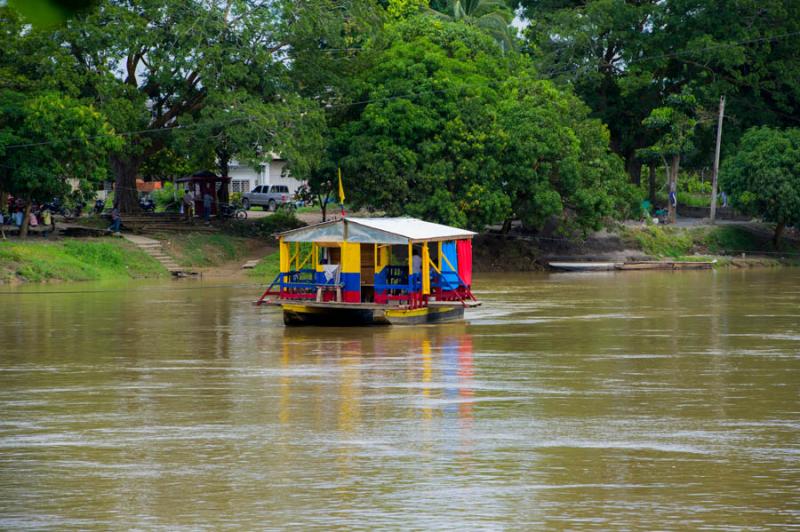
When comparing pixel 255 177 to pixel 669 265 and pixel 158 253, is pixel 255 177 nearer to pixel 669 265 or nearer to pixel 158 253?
pixel 669 265

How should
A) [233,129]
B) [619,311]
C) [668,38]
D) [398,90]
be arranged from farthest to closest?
[668,38], [398,90], [233,129], [619,311]

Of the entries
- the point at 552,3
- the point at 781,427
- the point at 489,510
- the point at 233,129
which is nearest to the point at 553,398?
the point at 781,427

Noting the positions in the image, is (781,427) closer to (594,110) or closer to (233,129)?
(233,129)

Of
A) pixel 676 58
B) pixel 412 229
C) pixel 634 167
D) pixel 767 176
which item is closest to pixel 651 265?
pixel 767 176

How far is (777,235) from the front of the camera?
55.0 metres

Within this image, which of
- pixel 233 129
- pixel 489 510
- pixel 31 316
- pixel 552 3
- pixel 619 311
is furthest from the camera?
pixel 552 3

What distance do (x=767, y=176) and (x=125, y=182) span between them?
26975mm

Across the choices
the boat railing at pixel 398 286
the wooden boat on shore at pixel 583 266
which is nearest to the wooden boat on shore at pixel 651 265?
the wooden boat on shore at pixel 583 266

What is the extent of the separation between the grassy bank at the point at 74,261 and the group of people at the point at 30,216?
2353mm

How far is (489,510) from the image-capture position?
10.6 m

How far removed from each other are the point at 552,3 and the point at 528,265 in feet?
66.5

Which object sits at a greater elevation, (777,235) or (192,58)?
(192,58)

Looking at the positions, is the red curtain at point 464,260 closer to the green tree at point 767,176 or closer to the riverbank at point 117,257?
the riverbank at point 117,257

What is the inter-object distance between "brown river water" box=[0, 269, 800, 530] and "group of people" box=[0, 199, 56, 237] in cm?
1596
